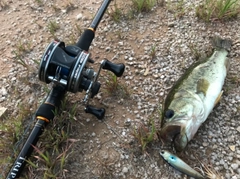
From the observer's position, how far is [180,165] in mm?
3053

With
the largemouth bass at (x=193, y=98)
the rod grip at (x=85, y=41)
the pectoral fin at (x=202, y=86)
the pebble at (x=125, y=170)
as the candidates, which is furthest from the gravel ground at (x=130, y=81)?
the rod grip at (x=85, y=41)

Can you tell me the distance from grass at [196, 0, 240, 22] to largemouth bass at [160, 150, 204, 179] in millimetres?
2302

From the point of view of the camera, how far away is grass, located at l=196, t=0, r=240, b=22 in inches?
170

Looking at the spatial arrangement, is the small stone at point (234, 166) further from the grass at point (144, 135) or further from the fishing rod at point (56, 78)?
the fishing rod at point (56, 78)

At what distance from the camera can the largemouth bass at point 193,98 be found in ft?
10.1

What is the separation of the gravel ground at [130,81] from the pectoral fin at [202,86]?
332 mm

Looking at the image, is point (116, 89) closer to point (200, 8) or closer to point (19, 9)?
point (200, 8)

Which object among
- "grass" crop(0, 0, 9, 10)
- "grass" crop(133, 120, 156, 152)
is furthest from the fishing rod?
"grass" crop(0, 0, 9, 10)

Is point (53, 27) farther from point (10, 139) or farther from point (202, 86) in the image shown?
point (202, 86)

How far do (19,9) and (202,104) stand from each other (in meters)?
3.44

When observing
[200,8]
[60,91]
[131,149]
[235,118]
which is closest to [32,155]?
[60,91]

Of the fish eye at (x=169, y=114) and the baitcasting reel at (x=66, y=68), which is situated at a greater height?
the baitcasting reel at (x=66, y=68)

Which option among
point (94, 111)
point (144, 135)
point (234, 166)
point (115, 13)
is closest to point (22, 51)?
point (115, 13)

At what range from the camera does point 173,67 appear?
402 centimetres
